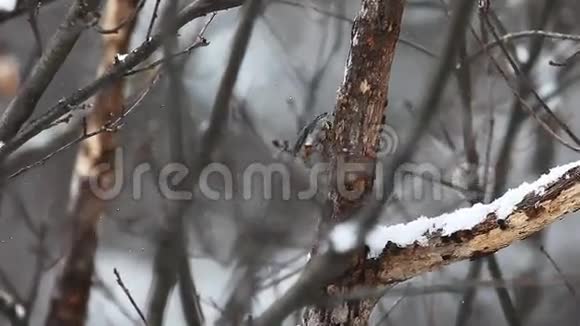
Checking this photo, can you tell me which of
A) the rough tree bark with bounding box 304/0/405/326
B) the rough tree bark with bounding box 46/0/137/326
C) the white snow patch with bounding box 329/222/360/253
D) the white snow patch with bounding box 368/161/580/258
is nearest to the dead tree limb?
the rough tree bark with bounding box 304/0/405/326

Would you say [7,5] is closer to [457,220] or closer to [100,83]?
[100,83]

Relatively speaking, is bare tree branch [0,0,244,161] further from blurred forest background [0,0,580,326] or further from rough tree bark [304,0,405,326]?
blurred forest background [0,0,580,326]

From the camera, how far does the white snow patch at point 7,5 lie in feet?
4.07

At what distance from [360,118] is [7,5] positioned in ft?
1.84

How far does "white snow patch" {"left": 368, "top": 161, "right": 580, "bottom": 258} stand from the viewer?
1.00 meters

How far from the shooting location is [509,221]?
1011 millimetres

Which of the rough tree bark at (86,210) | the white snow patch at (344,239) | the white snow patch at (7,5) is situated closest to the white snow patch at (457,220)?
the white snow patch at (344,239)

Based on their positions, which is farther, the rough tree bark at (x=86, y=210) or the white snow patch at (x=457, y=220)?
the rough tree bark at (x=86, y=210)

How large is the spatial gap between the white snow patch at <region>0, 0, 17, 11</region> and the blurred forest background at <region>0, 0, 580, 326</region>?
523 mm

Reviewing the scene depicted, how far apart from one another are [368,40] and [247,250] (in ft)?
2.98

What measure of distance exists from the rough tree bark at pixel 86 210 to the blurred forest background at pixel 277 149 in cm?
5

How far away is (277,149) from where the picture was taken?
2.22 meters

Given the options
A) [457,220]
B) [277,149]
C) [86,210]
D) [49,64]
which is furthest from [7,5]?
[277,149]

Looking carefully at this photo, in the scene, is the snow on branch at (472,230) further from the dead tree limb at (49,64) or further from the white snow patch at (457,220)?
the dead tree limb at (49,64)
